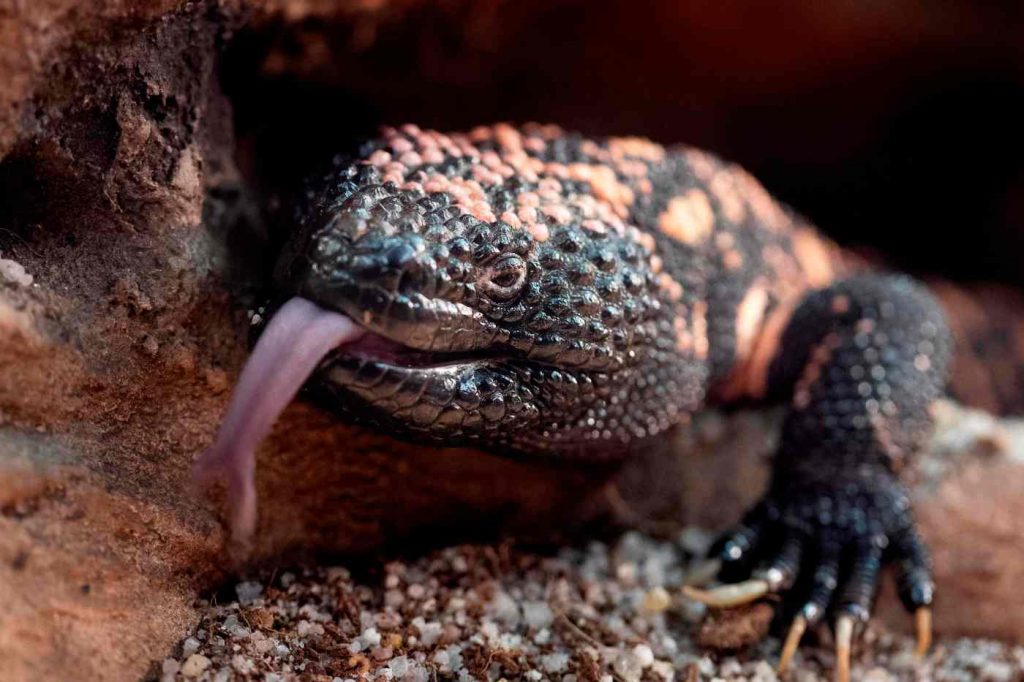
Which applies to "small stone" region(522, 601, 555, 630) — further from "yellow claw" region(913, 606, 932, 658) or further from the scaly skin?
"yellow claw" region(913, 606, 932, 658)

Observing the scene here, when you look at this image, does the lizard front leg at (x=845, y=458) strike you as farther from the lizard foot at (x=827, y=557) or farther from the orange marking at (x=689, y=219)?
the orange marking at (x=689, y=219)

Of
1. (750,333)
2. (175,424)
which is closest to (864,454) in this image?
(750,333)

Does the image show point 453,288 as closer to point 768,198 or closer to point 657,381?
point 657,381

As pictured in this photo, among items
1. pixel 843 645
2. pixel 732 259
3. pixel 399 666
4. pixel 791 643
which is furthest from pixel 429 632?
pixel 732 259

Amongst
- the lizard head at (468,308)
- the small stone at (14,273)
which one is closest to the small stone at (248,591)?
the lizard head at (468,308)

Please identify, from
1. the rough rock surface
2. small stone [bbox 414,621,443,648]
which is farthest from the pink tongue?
small stone [bbox 414,621,443,648]

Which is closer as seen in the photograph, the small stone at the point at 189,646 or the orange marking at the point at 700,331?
the small stone at the point at 189,646
